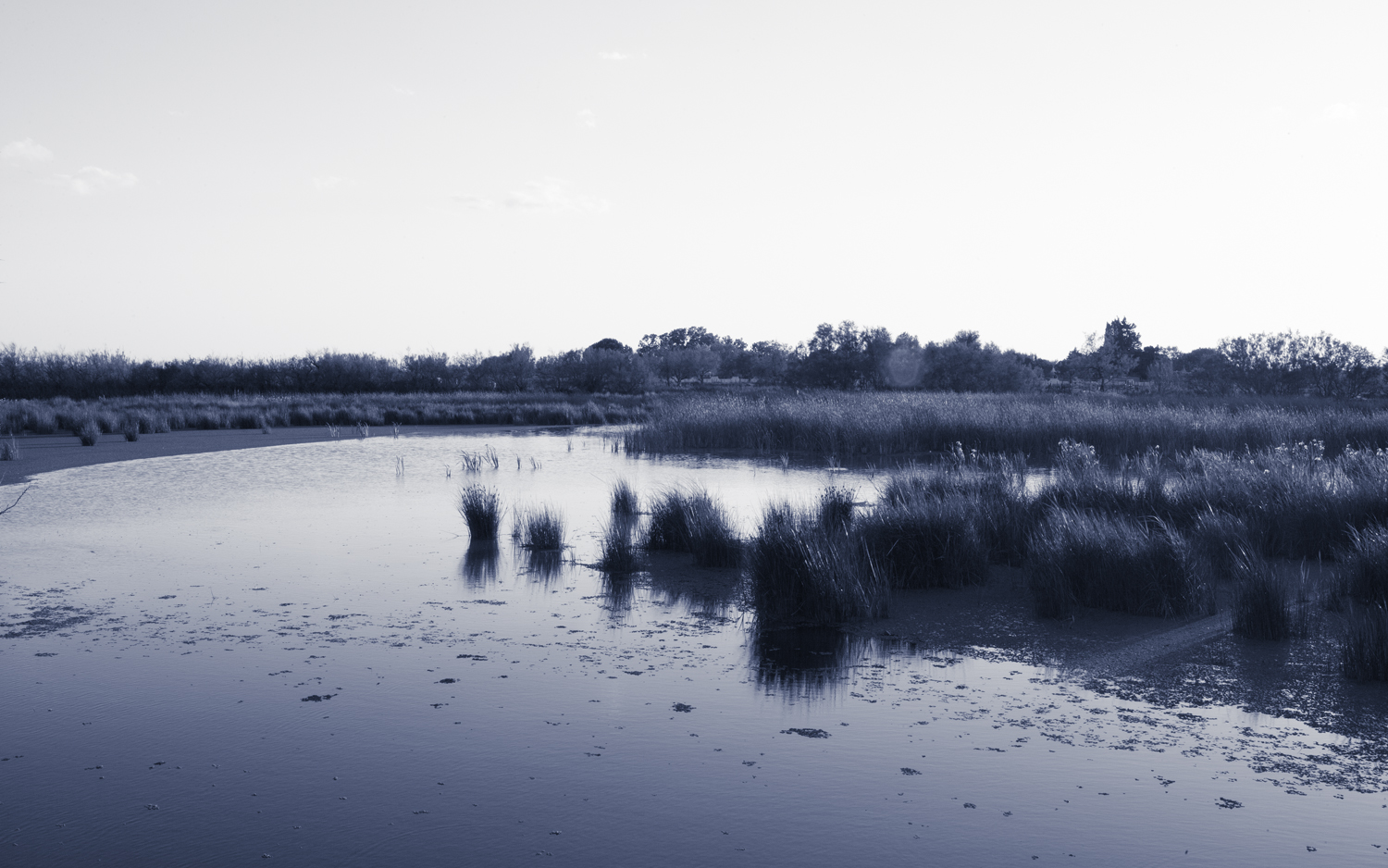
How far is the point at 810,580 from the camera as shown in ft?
23.2

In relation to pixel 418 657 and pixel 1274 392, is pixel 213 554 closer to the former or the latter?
pixel 418 657

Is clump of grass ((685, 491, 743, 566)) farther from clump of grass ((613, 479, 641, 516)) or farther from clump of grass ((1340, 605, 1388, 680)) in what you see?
clump of grass ((1340, 605, 1388, 680))

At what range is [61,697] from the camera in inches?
206

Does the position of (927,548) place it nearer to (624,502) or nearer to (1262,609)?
(1262,609)

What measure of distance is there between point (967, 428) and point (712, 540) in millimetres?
14042

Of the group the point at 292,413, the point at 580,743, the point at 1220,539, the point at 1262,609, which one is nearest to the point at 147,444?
the point at 292,413

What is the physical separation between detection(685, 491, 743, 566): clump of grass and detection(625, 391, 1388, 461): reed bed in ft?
38.4

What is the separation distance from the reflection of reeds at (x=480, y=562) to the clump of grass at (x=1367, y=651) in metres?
6.14

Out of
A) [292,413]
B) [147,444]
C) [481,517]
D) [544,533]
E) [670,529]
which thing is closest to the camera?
[670,529]

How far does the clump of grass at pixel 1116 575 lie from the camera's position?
6.94m

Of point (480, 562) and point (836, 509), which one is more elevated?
point (836, 509)

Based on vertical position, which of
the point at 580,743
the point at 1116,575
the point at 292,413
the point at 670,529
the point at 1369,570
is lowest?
the point at 580,743

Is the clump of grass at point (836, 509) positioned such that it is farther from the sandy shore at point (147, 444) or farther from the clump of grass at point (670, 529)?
the sandy shore at point (147, 444)

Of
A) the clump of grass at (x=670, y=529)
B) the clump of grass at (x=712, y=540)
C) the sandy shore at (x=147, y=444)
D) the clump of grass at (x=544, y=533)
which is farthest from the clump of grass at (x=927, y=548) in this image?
the sandy shore at (x=147, y=444)
